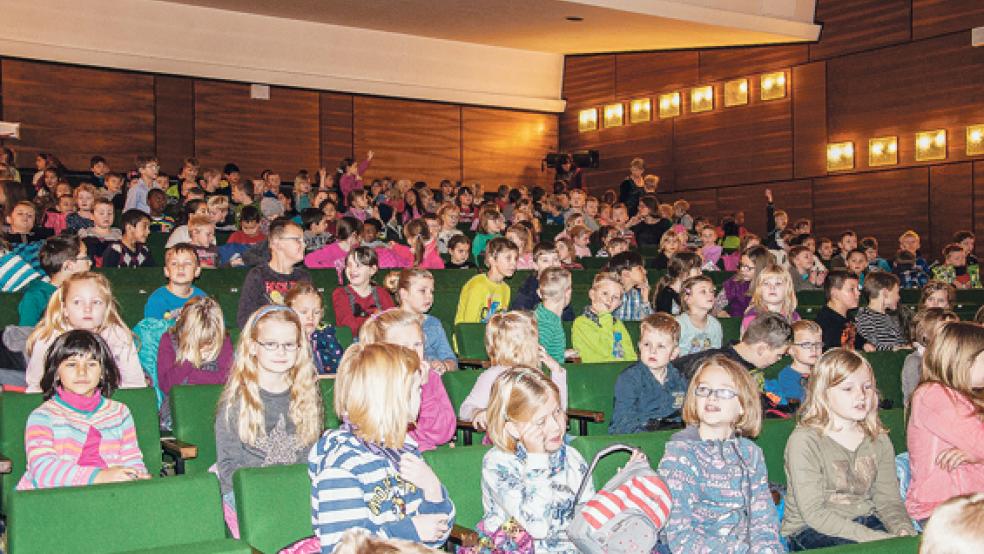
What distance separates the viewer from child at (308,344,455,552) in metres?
2.54

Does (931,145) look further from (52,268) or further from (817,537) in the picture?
(52,268)

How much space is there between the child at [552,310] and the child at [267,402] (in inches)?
84.5

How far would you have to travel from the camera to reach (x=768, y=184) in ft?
44.4

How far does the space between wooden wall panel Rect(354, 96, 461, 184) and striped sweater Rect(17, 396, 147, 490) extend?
11.8m

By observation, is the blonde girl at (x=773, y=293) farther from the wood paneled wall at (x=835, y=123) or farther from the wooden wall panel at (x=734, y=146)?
the wooden wall panel at (x=734, y=146)

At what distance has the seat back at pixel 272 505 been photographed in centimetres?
273

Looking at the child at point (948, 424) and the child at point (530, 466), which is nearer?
the child at point (530, 466)

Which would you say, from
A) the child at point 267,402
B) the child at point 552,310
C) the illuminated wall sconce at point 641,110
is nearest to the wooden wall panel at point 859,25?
the illuminated wall sconce at point 641,110

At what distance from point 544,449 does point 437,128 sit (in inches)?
506

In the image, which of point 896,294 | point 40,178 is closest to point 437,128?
point 40,178

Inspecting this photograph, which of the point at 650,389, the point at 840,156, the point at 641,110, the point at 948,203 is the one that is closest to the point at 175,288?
the point at 650,389

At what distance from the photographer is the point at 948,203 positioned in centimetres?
1162

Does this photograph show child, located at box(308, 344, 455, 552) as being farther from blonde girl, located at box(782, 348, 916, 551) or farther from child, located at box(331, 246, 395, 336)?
child, located at box(331, 246, 395, 336)

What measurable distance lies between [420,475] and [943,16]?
1112 centimetres
